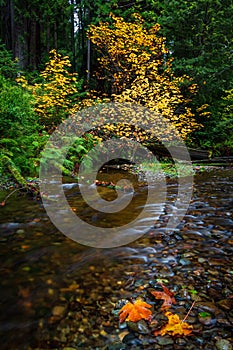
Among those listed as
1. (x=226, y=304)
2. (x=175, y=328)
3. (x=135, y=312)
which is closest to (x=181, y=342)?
(x=175, y=328)

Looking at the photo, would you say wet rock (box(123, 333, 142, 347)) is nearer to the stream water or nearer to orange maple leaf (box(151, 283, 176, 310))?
the stream water

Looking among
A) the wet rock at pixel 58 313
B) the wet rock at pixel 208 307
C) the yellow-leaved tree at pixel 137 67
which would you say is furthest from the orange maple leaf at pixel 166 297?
the yellow-leaved tree at pixel 137 67

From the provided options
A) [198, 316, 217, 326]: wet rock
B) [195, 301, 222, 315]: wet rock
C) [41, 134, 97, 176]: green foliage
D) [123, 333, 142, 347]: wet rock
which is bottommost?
[123, 333, 142, 347]: wet rock

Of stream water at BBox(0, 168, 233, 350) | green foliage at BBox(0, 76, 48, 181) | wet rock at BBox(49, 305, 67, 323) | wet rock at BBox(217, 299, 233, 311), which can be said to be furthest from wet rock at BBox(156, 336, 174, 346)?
green foliage at BBox(0, 76, 48, 181)

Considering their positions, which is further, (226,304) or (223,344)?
(226,304)

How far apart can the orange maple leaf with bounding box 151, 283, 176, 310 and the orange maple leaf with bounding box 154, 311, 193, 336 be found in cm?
16

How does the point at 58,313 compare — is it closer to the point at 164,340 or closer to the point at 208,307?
the point at 164,340

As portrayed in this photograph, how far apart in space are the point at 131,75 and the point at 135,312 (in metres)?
10.4

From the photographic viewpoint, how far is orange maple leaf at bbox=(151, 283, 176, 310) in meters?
2.13

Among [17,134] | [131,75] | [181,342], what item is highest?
[131,75]

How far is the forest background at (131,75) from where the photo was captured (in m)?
7.87

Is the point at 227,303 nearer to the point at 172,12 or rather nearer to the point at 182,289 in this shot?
the point at 182,289

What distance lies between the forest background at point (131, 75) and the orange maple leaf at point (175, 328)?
4.99 m

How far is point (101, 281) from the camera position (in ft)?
8.12
